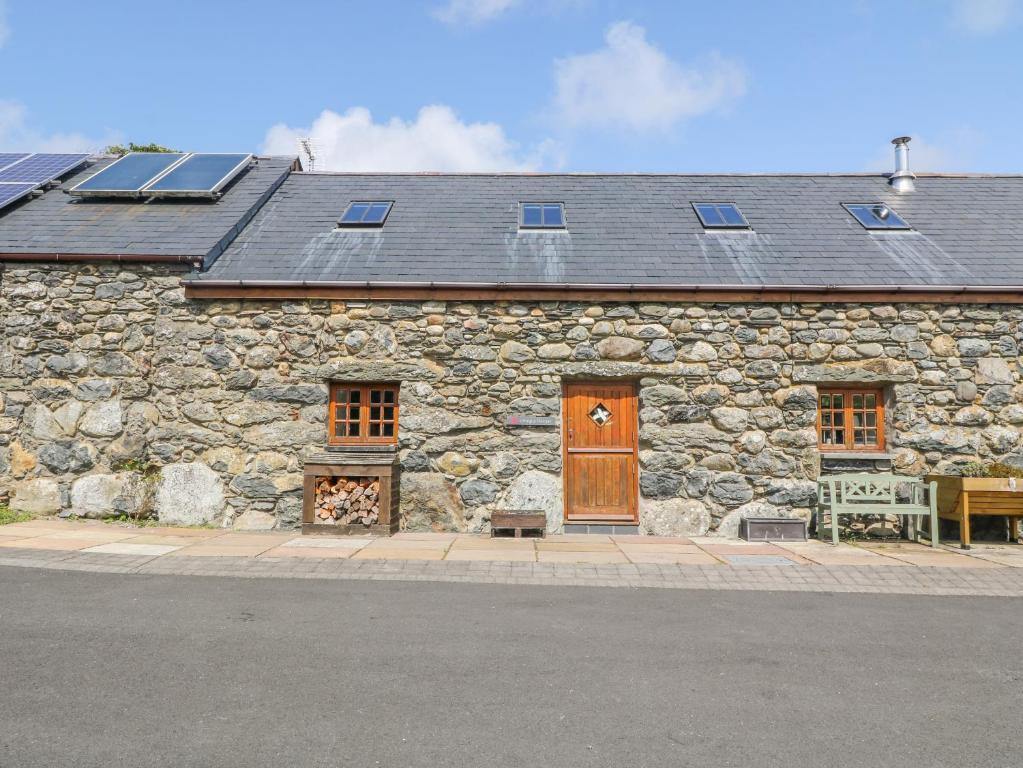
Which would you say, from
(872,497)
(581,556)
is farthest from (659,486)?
(872,497)

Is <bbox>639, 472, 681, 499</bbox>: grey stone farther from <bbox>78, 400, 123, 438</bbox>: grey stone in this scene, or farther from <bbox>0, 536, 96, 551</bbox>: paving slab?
<bbox>78, 400, 123, 438</bbox>: grey stone

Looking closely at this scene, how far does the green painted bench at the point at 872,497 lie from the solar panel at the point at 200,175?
10231 mm

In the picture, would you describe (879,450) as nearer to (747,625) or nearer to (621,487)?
(621,487)

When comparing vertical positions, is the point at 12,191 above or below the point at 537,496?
above

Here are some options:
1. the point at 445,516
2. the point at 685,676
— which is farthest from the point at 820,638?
the point at 445,516

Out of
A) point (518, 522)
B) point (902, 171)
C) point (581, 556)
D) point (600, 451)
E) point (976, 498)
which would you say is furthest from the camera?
point (902, 171)

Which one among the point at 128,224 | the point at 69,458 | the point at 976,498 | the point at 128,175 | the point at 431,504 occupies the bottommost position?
the point at 431,504

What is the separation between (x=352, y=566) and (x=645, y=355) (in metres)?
4.65

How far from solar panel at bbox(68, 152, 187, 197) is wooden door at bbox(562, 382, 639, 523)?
7.92m

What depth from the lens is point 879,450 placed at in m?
9.24

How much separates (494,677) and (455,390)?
5.36 meters

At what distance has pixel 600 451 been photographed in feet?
30.2

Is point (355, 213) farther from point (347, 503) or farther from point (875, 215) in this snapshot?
point (875, 215)

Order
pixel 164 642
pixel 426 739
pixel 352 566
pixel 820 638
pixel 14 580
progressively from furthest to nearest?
pixel 352 566, pixel 14 580, pixel 820 638, pixel 164 642, pixel 426 739
